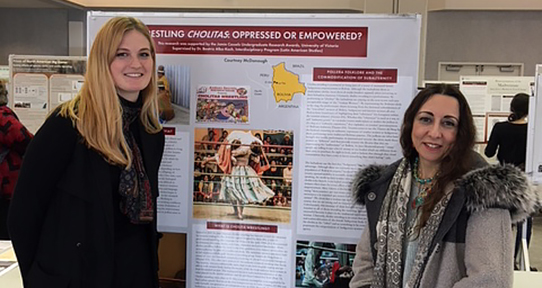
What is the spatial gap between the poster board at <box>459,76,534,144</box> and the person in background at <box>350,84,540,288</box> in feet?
19.2

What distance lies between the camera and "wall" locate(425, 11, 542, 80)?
8461 mm

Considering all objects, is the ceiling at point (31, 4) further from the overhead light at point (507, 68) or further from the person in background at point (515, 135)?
the overhead light at point (507, 68)

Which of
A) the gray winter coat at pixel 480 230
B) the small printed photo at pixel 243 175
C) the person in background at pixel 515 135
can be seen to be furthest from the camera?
the person in background at pixel 515 135

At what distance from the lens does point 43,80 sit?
16.1ft

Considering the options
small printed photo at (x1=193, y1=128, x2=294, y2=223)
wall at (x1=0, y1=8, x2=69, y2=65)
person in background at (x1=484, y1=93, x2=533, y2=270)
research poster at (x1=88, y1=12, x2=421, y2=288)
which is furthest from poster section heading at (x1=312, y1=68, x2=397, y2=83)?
wall at (x1=0, y1=8, x2=69, y2=65)

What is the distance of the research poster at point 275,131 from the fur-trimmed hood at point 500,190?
0.60 meters

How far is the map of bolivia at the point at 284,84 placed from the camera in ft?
6.49

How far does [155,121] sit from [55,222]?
1.53 feet

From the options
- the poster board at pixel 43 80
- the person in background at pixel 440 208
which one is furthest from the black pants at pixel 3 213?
the person in background at pixel 440 208

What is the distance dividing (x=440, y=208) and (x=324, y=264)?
31.3 inches

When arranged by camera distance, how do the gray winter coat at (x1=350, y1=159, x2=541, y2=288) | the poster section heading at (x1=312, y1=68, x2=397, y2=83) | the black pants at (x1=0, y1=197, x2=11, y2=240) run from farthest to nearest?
the black pants at (x1=0, y1=197, x2=11, y2=240), the poster section heading at (x1=312, y1=68, x2=397, y2=83), the gray winter coat at (x1=350, y1=159, x2=541, y2=288)

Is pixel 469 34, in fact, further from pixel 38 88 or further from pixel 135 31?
pixel 135 31

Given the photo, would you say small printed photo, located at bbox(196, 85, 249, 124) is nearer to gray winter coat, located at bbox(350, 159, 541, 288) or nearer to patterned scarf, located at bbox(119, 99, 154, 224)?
patterned scarf, located at bbox(119, 99, 154, 224)

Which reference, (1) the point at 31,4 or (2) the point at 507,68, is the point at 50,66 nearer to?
(1) the point at 31,4
